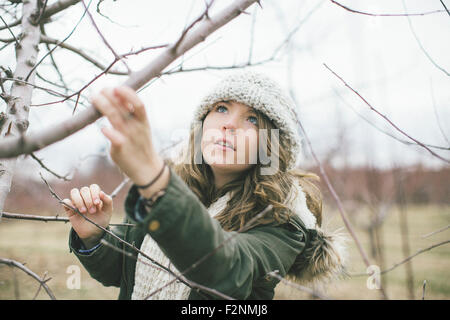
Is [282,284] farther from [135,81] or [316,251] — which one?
[135,81]

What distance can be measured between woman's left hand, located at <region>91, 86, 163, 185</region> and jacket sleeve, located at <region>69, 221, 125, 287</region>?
893 millimetres

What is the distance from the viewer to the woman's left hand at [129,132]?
2.15ft

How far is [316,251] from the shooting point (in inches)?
61.1

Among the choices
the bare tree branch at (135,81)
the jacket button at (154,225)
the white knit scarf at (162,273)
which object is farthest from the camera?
the white knit scarf at (162,273)

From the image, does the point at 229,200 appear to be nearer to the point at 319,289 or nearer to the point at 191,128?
the point at 191,128

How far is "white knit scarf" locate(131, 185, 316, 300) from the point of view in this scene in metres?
1.36

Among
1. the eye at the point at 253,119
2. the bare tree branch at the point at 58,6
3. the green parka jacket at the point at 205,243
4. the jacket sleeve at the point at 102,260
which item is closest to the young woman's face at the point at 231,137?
the eye at the point at 253,119

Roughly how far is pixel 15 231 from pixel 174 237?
527 inches

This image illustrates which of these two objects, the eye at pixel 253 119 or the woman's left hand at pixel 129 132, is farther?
the eye at pixel 253 119

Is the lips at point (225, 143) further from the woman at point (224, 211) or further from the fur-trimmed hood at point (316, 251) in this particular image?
the fur-trimmed hood at point (316, 251)

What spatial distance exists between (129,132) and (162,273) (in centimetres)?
94

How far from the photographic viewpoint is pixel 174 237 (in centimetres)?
76

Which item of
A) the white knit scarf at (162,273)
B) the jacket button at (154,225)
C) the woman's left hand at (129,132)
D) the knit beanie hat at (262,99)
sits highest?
the knit beanie hat at (262,99)
